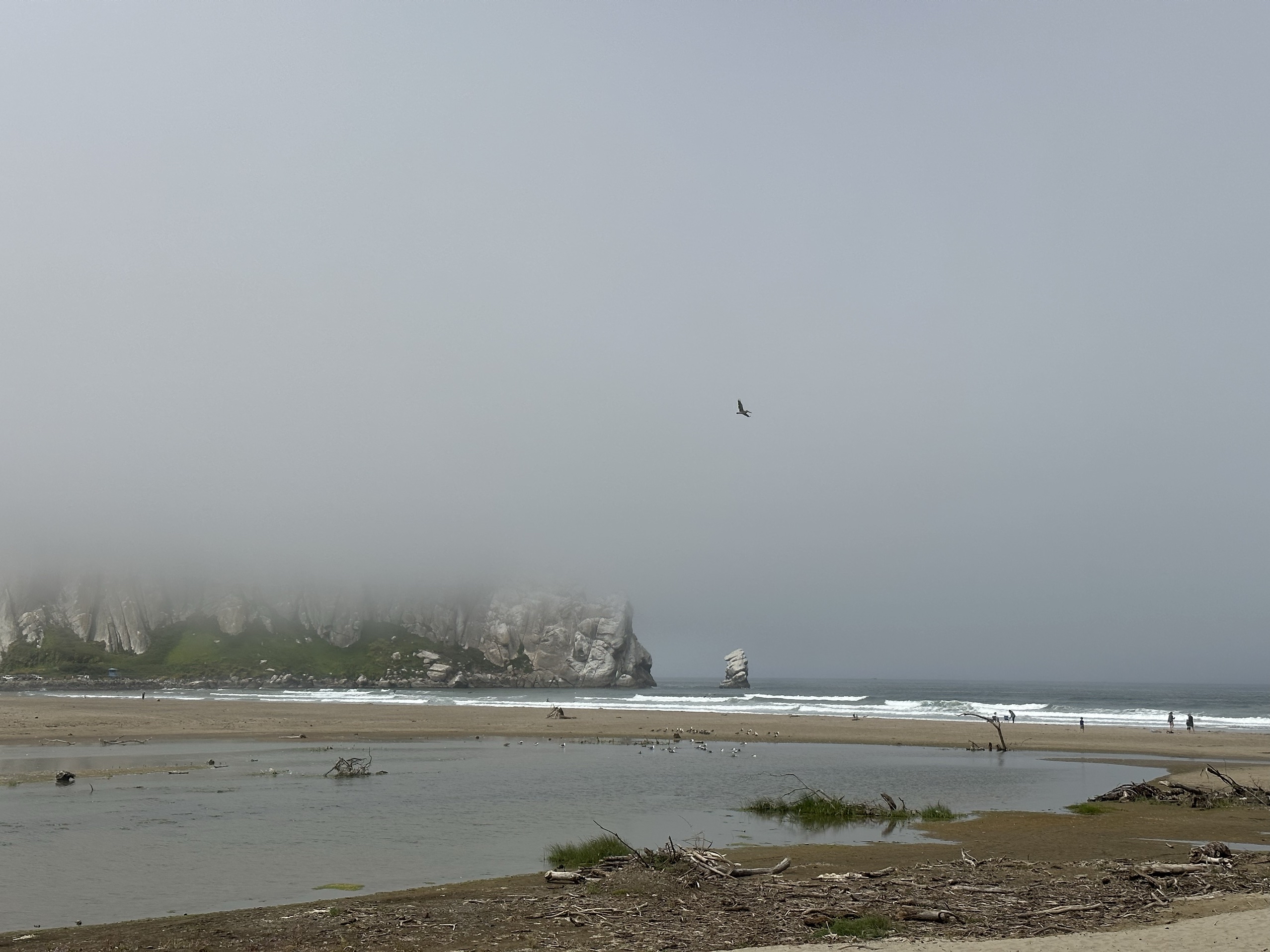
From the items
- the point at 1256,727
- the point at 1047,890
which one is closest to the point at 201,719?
the point at 1047,890

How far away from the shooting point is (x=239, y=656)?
494ft

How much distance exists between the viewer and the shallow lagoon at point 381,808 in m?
15.4

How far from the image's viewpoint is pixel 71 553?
162 metres

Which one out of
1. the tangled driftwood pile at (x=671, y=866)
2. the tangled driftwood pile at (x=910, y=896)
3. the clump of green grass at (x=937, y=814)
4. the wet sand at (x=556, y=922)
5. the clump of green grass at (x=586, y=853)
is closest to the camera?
the wet sand at (x=556, y=922)

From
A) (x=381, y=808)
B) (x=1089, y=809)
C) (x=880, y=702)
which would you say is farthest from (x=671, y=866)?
(x=880, y=702)

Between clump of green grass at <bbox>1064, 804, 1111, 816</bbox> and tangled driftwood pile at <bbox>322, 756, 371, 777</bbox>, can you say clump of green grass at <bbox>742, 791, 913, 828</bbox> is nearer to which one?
clump of green grass at <bbox>1064, 804, 1111, 816</bbox>

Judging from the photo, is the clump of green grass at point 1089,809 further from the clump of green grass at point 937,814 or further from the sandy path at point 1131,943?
the sandy path at point 1131,943

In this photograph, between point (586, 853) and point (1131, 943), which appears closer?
point (1131, 943)

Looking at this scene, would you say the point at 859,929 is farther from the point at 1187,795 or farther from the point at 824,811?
the point at 1187,795

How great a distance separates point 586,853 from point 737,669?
17285 centimetres

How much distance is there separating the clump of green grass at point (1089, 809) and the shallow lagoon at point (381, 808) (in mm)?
Result: 651

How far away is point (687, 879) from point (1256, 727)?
77.2 meters

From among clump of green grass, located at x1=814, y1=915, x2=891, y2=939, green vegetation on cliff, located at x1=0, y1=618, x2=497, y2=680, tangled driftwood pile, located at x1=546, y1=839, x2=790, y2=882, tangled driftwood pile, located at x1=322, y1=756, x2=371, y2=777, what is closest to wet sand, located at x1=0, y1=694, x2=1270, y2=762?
tangled driftwood pile, located at x1=322, y1=756, x2=371, y2=777

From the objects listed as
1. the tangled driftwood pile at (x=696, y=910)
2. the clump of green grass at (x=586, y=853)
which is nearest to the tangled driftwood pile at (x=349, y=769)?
the clump of green grass at (x=586, y=853)
